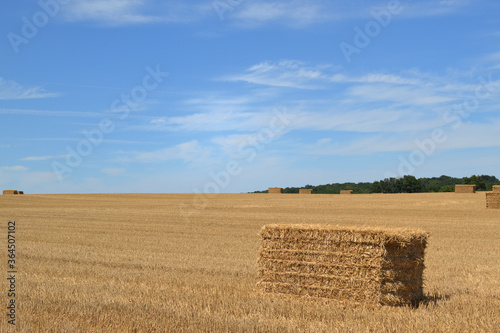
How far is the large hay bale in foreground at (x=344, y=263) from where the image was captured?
847cm

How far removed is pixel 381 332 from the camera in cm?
691

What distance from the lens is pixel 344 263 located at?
878cm

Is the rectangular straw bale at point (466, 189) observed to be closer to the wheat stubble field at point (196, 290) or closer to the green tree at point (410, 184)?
the green tree at point (410, 184)

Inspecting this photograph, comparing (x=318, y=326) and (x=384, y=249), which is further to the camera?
(x=384, y=249)

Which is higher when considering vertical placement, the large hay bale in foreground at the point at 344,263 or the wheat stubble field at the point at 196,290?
the large hay bale in foreground at the point at 344,263

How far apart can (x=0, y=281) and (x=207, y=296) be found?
4445 mm

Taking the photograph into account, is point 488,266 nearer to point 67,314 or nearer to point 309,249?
point 309,249

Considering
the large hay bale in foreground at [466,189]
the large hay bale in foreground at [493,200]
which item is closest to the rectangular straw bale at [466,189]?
the large hay bale in foreground at [466,189]

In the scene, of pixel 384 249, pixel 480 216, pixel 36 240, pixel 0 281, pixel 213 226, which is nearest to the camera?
pixel 384 249

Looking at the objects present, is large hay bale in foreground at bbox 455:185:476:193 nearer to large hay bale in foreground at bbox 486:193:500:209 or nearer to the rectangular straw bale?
→ the rectangular straw bale

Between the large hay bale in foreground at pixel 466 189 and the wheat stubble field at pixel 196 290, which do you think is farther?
the large hay bale in foreground at pixel 466 189

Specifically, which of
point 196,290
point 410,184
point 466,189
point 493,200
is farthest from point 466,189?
point 196,290

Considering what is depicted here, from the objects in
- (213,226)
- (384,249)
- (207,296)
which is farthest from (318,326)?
(213,226)


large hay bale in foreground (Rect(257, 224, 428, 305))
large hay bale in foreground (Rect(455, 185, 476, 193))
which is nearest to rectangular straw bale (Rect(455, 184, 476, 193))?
large hay bale in foreground (Rect(455, 185, 476, 193))
